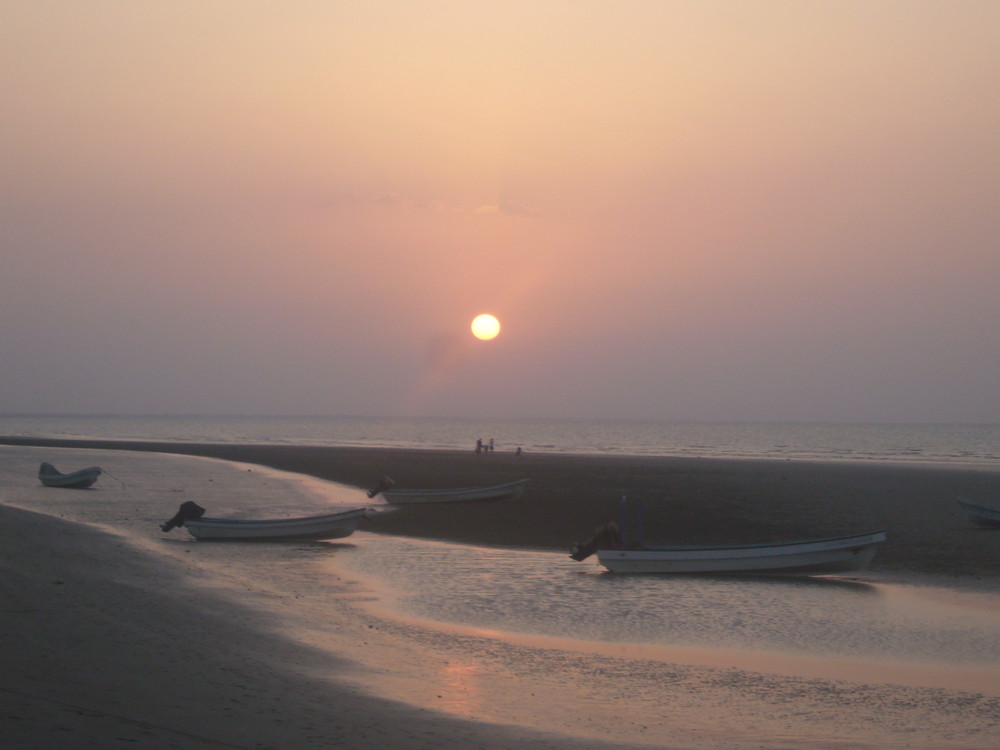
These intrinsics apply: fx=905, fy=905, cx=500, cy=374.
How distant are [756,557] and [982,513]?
1422 cm

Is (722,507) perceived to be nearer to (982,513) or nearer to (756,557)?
(982,513)

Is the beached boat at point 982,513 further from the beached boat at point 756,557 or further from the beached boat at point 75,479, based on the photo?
the beached boat at point 75,479

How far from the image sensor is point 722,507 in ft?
122

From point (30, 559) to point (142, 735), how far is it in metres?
11.6

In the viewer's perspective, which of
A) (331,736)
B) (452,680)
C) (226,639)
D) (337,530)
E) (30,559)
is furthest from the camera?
(337,530)

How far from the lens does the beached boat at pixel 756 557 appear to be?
21219 millimetres

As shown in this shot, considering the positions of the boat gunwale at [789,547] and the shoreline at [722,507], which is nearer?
the boat gunwale at [789,547]

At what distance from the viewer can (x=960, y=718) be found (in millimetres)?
10781

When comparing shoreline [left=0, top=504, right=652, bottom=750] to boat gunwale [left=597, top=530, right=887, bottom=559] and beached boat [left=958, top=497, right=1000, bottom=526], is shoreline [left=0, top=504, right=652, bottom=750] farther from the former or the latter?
beached boat [left=958, top=497, right=1000, bottom=526]

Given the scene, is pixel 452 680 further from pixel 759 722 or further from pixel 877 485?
pixel 877 485

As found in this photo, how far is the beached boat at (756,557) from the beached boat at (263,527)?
907cm

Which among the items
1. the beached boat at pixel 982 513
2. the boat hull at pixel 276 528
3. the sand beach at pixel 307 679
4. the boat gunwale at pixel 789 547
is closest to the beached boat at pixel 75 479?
the sand beach at pixel 307 679

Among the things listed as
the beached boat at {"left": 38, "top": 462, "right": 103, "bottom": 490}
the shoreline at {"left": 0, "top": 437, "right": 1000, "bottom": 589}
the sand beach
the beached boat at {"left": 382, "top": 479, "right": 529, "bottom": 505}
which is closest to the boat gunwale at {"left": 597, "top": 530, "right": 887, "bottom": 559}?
the sand beach

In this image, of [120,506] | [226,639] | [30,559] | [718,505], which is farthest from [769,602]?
[120,506]
